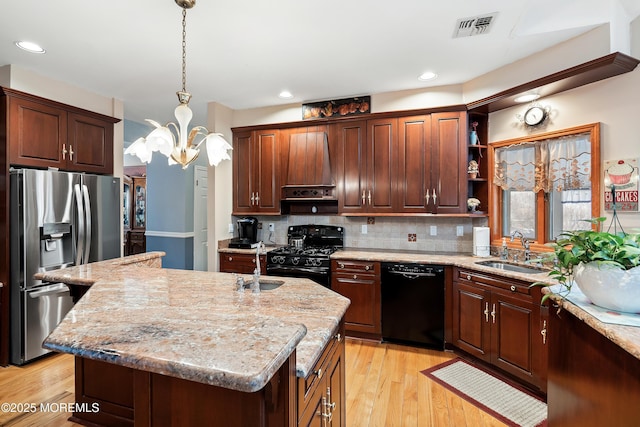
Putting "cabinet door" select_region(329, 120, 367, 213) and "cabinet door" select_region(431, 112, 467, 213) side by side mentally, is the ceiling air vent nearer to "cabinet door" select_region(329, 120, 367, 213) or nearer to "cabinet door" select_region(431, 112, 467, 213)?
"cabinet door" select_region(431, 112, 467, 213)

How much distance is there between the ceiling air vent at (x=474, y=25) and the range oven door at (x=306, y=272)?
8.13 ft

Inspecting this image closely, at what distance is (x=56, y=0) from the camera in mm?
2080

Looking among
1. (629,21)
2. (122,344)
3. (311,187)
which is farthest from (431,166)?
(122,344)

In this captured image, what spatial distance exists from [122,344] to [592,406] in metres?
1.82

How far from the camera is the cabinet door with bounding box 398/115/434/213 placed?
358 centimetres

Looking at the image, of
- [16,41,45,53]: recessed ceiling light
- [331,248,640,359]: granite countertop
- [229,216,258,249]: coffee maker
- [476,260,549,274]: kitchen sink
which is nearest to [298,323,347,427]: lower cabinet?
[331,248,640,359]: granite countertop

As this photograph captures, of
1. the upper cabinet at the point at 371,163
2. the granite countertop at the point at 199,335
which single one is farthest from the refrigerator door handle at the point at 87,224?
the granite countertop at the point at 199,335

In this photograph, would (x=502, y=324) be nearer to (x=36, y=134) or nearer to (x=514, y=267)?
(x=514, y=267)

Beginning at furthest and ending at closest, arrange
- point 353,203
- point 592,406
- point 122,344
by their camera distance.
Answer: point 353,203 < point 592,406 < point 122,344

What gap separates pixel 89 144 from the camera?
3.58 meters

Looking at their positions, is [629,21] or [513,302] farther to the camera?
[513,302]

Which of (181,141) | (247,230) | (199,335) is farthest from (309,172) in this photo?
(199,335)

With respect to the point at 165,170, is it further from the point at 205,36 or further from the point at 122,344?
the point at 122,344

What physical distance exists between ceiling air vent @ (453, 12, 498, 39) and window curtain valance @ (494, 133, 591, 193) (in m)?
1.25
